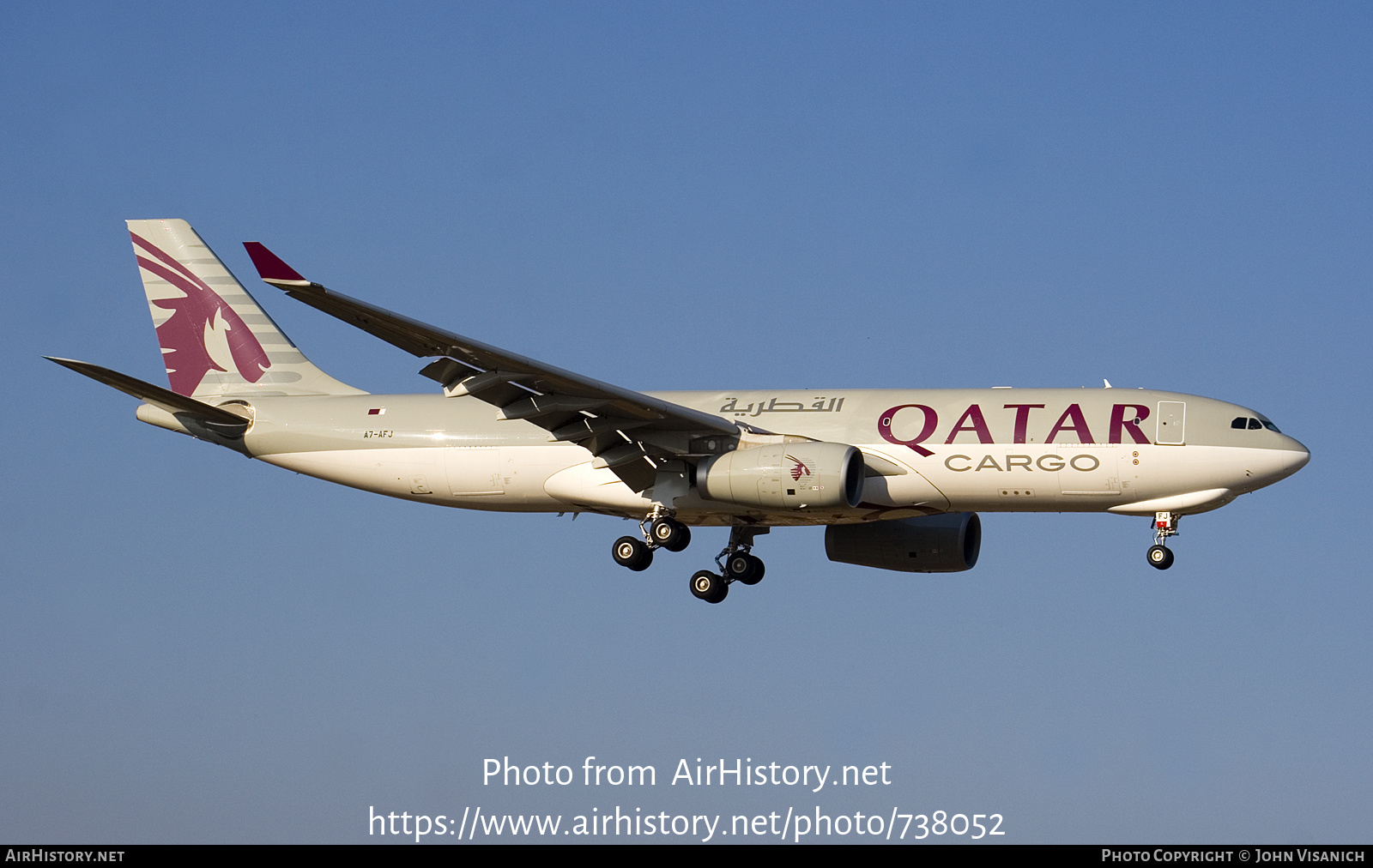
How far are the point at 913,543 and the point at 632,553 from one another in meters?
7.75

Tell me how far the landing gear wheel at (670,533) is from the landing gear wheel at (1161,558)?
435 inches

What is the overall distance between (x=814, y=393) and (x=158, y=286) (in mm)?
19216

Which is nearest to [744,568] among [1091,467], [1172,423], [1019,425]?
[1019,425]

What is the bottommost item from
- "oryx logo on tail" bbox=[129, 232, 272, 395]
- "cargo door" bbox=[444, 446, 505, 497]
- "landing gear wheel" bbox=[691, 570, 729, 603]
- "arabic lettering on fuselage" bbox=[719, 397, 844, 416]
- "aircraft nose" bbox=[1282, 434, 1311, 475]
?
"landing gear wheel" bbox=[691, 570, 729, 603]

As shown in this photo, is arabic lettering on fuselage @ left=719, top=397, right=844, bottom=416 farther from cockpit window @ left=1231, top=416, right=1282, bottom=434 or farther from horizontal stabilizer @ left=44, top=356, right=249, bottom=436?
horizontal stabilizer @ left=44, top=356, right=249, bottom=436

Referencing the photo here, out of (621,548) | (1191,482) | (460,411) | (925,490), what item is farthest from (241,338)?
(1191,482)

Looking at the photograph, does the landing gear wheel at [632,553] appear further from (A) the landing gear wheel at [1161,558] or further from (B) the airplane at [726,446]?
(A) the landing gear wheel at [1161,558]

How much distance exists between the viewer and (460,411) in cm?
4625

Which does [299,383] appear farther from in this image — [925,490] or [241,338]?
[925,490]

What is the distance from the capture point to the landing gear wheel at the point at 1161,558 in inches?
1652

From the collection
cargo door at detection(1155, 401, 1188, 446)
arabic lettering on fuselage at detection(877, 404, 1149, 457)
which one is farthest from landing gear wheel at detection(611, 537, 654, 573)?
cargo door at detection(1155, 401, 1188, 446)

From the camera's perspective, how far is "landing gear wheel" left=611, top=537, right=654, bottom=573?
45.0 m

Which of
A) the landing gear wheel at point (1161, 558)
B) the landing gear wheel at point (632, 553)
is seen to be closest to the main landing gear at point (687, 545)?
the landing gear wheel at point (632, 553)

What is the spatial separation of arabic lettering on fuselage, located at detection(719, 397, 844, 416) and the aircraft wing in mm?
1233
